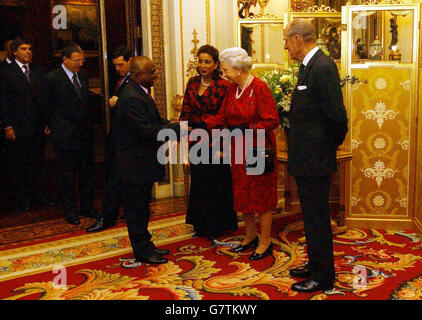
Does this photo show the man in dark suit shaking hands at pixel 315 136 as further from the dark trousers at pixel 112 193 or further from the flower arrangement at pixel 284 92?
the dark trousers at pixel 112 193

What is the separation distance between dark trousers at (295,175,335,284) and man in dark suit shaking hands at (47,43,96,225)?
2.65 meters

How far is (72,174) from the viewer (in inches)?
207

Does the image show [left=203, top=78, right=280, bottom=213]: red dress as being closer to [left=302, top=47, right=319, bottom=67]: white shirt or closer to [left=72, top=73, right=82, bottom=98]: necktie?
[left=302, top=47, right=319, bottom=67]: white shirt

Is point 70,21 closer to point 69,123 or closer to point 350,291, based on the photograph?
point 69,123

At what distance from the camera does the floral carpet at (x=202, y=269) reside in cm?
342

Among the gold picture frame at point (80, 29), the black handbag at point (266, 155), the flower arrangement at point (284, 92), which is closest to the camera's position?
the black handbag at point (266, 155)

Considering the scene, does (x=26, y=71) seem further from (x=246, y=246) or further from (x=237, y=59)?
(x=246, y=246)

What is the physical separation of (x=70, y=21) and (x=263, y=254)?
698 centimetres

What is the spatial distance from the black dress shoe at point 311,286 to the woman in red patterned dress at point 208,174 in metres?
1.33

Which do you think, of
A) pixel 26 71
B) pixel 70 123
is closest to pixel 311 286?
pixel 70 123

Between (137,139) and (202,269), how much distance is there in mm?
1083

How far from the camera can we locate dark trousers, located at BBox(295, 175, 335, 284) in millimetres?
3299

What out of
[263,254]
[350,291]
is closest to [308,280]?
[350,291]

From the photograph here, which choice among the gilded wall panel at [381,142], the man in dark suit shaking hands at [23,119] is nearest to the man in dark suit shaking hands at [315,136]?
the gilded wall panel at [381,142]
